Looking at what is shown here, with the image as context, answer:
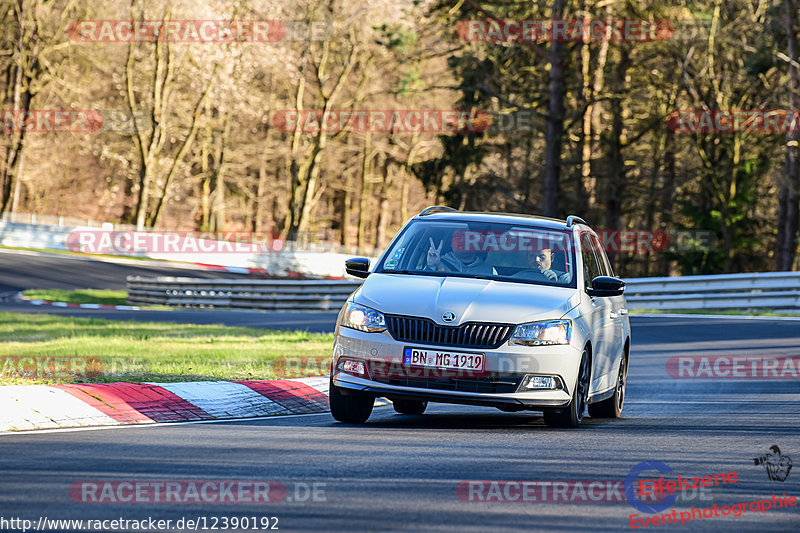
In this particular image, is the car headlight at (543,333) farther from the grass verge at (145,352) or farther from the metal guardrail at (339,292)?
the metal guardrail at (339,292)

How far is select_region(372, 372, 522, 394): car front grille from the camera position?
862 cm

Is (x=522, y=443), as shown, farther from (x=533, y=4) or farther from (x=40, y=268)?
(x=40, y=268)

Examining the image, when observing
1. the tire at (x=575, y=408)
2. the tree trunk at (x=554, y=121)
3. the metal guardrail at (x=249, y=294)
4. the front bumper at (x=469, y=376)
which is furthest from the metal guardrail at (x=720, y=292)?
the front bumper at (x=469, y=376)

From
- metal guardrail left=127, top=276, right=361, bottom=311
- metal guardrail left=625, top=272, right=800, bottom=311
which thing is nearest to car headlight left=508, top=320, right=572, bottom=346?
metal guardrail left=625, top=272, right=800, bottom=311

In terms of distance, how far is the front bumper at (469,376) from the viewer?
28.3 ft

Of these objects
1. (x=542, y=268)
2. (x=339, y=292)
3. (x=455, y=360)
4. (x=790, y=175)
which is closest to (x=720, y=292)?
(x=339, y=292)

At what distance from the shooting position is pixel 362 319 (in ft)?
29.3

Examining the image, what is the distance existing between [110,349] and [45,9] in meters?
44.7

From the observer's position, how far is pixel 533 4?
128ft

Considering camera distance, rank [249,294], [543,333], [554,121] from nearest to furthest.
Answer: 1. [543,333]
2. [249,294]
3. [554,121]

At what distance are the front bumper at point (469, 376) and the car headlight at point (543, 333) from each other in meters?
0.05

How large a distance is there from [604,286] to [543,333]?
125 centimetres

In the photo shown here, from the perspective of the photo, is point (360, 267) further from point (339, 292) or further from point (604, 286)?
point (339, 292)

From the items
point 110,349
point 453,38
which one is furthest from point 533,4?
point 110,349
